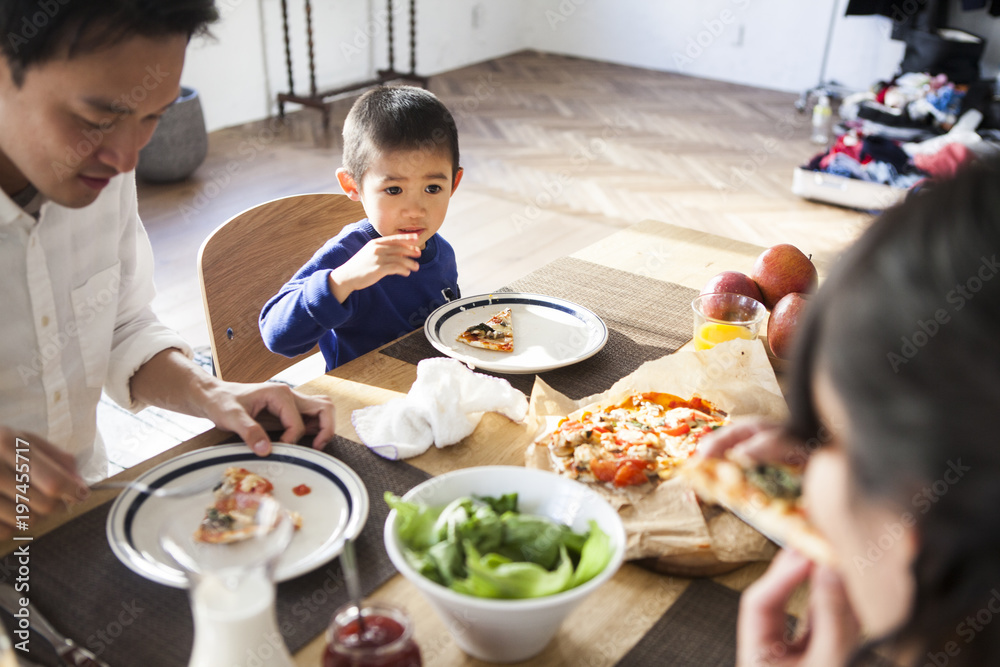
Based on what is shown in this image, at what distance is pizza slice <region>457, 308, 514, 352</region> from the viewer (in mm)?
1354

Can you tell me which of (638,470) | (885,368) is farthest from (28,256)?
(885,368)

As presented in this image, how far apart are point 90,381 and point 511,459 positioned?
0.67 m

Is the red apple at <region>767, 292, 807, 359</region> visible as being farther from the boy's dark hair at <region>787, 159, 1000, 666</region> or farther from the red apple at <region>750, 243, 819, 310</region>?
the boy's dark hair at <region>787, 159, 1000, 666</region>

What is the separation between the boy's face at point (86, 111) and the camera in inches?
33.5

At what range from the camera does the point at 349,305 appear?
1410mm

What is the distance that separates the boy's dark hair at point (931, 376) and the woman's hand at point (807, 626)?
0.12m

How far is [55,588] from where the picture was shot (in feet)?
2.69

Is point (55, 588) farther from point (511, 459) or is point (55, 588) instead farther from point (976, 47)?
point (976, 47)

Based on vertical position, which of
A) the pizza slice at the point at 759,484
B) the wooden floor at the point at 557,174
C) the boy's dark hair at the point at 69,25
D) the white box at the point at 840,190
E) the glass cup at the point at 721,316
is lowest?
the wooden floor at the point at 557,174

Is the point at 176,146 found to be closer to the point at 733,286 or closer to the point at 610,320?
the point at 610,320

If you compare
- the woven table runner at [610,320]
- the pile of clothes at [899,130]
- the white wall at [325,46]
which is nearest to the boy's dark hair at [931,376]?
the woven table runner at [610,320]

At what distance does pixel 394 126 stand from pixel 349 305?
0.33m

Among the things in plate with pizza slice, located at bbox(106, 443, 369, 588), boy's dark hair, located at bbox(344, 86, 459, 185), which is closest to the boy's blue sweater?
boy's dark hair, located at bbox(344, 86, 459, 185)

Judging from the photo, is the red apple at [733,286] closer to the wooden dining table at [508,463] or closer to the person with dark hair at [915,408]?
the wooden dining table at [508,463]
